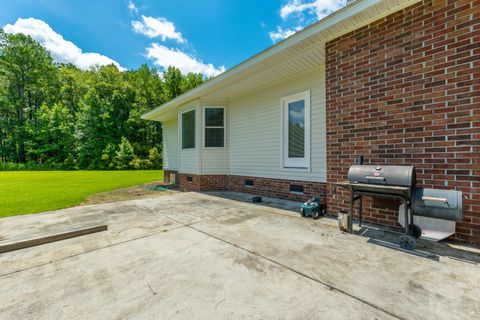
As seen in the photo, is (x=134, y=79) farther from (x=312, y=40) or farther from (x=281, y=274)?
(x=281, y=274)

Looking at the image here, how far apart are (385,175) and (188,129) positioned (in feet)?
23.0

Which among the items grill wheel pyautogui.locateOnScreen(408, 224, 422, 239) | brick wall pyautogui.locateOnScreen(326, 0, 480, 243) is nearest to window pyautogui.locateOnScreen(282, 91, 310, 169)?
brick wall pyautogui.locateOnScreen(326, 0, 480, 243)

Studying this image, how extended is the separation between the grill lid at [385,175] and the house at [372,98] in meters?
0.60

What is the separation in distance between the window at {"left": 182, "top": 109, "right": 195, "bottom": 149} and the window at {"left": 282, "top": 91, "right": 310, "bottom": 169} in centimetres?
377

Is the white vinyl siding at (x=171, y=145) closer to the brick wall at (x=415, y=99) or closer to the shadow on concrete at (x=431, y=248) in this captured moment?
the brick wall at (x=415, y=99)

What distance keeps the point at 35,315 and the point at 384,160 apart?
4385mm

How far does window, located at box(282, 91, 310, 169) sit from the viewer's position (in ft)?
17.1

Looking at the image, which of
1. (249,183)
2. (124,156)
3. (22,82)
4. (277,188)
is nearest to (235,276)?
(277,188)

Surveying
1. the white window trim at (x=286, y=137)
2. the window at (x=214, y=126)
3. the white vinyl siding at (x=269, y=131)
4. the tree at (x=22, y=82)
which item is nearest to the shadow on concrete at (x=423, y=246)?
the white vinyl siding at (x=269, y=131)

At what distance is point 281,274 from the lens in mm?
2051

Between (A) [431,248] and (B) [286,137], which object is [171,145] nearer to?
(B) [286,137]

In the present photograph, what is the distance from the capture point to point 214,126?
758 cm

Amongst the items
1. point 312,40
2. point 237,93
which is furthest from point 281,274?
point 237,93

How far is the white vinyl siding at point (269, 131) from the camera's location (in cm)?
489
